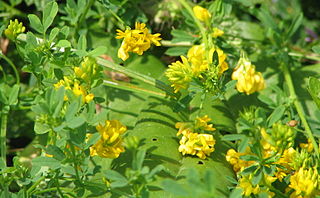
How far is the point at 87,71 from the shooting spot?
5.36ft

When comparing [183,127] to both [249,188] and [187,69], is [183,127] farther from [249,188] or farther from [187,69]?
[249,188]

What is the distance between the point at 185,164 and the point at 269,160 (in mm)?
327

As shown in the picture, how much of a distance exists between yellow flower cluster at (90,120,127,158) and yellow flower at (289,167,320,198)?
21.6 inches

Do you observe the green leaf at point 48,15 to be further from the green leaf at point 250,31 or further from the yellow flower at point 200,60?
the green leaf at point 250,31

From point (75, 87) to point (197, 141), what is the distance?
0.46 meters

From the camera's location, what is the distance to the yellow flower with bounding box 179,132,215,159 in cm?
176

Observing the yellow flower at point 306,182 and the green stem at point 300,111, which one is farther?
the green stem at point 300,111

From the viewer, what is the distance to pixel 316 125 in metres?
1.85

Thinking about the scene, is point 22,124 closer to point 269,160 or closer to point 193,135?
point 193,135

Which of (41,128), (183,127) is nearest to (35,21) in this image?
(41,128)

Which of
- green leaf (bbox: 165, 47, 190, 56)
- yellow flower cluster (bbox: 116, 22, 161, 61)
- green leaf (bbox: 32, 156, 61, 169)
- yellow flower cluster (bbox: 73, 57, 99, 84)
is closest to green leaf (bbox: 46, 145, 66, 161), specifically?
green leaf (bbox: 32, 156, 61, 169)

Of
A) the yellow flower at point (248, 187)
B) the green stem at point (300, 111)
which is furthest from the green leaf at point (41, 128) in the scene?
the green stem at point (300, 111)

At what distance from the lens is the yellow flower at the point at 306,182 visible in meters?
1.54

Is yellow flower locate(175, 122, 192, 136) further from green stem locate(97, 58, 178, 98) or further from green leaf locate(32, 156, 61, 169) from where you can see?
green leaf locate(32, 156, 61, 169)
